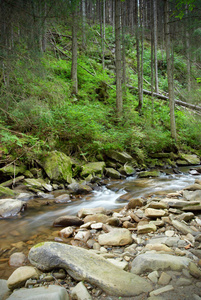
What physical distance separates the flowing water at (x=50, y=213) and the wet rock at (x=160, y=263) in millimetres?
1865

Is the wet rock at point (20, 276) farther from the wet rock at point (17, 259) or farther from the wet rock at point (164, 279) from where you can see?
the wet rock at point (164, 279)

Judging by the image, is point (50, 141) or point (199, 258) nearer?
point (199, 258)

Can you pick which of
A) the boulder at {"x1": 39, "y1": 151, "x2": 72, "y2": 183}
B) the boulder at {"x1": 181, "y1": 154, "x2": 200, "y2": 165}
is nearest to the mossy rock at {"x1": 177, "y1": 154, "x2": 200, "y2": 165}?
the boulder at {"x1": 181, "y1": 154, "x2": 200, "y2": 165}

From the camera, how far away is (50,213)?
5004 mm

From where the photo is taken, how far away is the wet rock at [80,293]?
1.89m

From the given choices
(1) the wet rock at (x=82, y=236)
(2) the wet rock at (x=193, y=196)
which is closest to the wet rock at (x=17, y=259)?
(1) the wet rock at (x=82, y=236)

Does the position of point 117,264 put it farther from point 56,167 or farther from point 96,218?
point 56,167

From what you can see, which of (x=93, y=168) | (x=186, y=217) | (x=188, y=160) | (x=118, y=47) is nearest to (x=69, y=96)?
(x=118, y=47)

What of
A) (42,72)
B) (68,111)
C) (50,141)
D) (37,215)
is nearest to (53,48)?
(68,111)

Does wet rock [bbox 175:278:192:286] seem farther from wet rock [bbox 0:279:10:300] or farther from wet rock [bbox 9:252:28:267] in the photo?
wet rock [bbox 9:252:28:267]

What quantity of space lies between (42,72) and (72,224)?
4.18 m

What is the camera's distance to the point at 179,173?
10.2 meters

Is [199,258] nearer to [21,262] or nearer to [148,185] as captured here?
[21,262]

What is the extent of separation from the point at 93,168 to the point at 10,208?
168 inches
